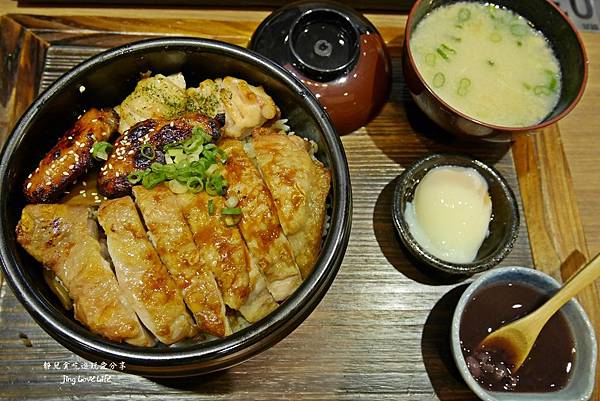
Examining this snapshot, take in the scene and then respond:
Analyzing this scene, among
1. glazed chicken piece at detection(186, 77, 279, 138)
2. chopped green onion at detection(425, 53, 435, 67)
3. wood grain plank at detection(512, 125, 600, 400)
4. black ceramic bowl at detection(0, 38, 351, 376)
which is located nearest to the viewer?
black ceramic bowl at detection(0, 38, 351, 376)

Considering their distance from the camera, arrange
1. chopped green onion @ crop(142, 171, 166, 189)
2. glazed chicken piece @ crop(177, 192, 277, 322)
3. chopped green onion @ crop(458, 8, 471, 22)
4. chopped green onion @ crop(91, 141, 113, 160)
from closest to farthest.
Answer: glazed chicken piece @ crop(177, 192, 277, 322) < chopped green onion @ crop(142, 171, 166, 189) < chopped green onion @ crop(91, 141, 113, 160) < chopped green onion @ crop(458, 8, 471, 22)

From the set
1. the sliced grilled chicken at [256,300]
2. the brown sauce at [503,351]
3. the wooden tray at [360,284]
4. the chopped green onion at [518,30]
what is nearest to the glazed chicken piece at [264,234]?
Result: the sliced grilled chicken at [256,300]

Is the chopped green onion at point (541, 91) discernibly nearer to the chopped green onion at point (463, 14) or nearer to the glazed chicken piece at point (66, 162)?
the chopped green onion at point (463, 14)

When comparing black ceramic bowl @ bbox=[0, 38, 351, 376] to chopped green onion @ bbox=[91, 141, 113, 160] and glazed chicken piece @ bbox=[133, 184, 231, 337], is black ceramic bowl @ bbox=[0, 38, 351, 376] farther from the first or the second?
chopped green onion @ bbox=[91, 141, 113, 160]

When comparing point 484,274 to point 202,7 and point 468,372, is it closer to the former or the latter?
point 468,372

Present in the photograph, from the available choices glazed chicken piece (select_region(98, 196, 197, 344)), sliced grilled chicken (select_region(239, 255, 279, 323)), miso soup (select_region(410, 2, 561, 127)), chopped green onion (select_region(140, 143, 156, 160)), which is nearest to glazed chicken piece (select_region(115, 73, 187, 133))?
chopped green onion (select_region(140, 143, 156, 160))
